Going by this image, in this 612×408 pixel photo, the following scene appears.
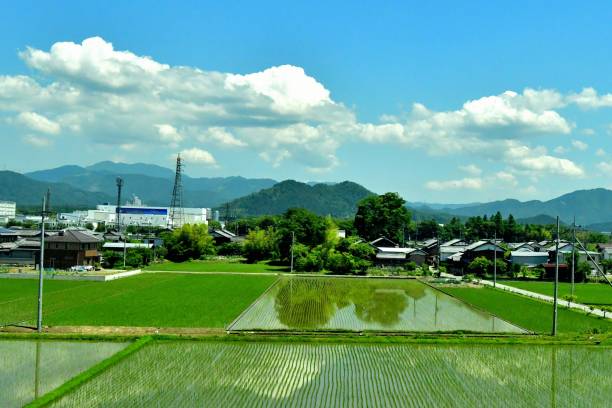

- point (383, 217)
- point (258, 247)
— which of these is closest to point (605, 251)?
point (383, 217)

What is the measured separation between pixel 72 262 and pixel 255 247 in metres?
21.3

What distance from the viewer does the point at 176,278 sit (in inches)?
1666

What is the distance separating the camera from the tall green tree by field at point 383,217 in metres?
75.6

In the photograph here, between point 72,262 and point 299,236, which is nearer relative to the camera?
point 72,262

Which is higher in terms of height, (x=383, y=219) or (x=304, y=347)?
(x=383, y=219)

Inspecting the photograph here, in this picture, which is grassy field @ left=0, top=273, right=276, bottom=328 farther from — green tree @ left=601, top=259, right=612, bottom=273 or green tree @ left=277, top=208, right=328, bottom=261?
green tree @ left=601, top=259, right=612, bottom=273

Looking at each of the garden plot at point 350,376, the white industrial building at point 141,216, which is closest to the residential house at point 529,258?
the garden plot at point 350,376

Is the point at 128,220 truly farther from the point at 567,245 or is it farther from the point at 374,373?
the point at 374,373

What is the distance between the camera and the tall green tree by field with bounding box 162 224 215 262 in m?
60.2

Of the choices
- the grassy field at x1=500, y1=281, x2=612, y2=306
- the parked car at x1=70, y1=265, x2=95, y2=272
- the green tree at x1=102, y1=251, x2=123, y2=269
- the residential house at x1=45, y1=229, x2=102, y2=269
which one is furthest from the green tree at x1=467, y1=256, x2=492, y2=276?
the residential house at x1=45, y1=229, x2=102, y2=269

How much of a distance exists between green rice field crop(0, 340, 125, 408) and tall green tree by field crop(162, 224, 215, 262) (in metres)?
40.7

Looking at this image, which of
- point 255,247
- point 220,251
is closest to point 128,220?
point 220,251

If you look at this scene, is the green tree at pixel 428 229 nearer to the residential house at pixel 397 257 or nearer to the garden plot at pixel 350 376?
the residential house at pixel 397 257

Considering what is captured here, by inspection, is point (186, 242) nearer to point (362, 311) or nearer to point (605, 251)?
point (362, 311)
